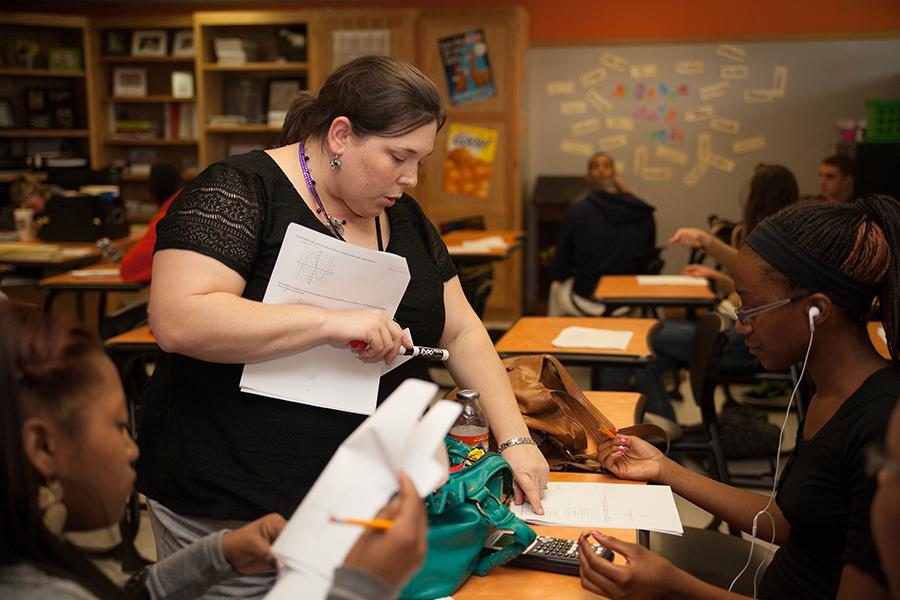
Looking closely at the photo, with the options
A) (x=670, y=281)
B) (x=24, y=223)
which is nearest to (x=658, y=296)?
(x=670, y=281)

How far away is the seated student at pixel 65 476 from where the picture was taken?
90cm

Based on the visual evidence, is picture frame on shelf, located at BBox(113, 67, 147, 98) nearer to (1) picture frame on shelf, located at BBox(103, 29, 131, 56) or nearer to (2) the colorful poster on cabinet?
(1) picture frame on shelf, located at BBox(103, 29, 131, 56)

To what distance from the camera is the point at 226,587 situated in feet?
4.49

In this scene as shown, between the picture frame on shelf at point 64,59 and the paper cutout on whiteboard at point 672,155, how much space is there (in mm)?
4975

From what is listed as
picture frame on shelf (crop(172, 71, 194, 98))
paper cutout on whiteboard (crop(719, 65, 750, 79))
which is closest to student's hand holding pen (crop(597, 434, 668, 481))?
paper cutout on whiteboard (crop(719, 65, 750, 79))

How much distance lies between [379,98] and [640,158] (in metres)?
6.41

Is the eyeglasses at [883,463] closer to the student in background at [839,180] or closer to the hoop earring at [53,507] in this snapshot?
the hoop earring at [53,507]

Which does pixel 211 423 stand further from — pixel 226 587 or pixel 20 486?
pixel 20 486

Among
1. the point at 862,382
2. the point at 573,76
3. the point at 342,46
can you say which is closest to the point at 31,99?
the point at 342,46

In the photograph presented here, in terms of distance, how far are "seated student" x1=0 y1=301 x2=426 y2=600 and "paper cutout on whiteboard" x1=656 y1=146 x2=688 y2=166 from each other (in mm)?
6932

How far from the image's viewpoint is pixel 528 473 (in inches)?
63.0

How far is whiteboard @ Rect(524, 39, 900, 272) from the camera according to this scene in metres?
7.22

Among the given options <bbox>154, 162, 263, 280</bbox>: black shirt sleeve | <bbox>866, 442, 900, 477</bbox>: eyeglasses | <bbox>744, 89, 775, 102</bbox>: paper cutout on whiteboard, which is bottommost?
<bbox>866, 442, 900, 477</bbox>: eyeglasses

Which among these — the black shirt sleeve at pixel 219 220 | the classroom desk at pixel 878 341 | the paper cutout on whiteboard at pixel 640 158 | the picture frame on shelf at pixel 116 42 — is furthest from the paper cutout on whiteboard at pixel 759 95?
the black shirt sleeve at pixel 219 220
